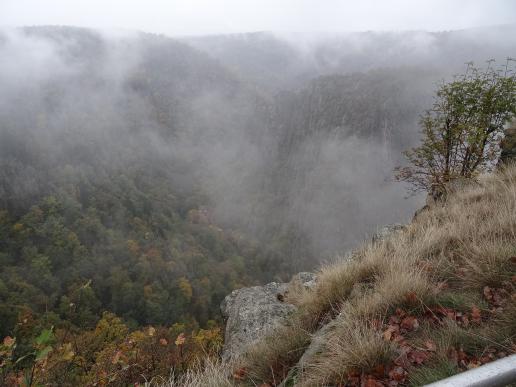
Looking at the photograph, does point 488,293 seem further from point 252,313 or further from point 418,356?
point 252,313

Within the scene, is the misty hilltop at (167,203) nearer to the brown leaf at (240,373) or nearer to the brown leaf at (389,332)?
the brown leaf at (240,373)

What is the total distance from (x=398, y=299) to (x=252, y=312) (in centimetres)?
339

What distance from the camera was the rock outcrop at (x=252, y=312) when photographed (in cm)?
535

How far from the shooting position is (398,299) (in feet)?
10.3

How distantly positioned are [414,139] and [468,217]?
16356cm

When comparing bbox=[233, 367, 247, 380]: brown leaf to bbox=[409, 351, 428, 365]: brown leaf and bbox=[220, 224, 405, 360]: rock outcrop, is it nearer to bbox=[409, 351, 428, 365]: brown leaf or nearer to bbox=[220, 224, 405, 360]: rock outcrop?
bbox=[409, 351, 428, 365]: brown leaf

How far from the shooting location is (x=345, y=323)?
2.87 m

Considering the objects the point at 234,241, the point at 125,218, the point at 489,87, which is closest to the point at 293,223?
the point at 234,241

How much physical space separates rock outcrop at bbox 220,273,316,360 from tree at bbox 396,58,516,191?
219 inches

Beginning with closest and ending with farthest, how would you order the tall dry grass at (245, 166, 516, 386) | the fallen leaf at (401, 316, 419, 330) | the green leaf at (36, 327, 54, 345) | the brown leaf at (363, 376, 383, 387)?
1. the green leaf at (36, 327, 54, 345)
2. the brown leaf at (363, 376, 383, 387)
3. the tall dry grass at (245, 166, 516, 386)
4. the fallen leaf at (401, 316, 419, 330)

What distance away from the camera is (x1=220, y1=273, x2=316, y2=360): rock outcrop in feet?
17.6

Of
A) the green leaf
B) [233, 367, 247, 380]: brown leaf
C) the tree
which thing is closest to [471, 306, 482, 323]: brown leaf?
[233, 367, 247, 380]: brown leaf

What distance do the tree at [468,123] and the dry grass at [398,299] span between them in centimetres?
493

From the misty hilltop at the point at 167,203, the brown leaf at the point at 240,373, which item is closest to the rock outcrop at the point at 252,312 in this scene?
the brown leaf at the point at 240,373
